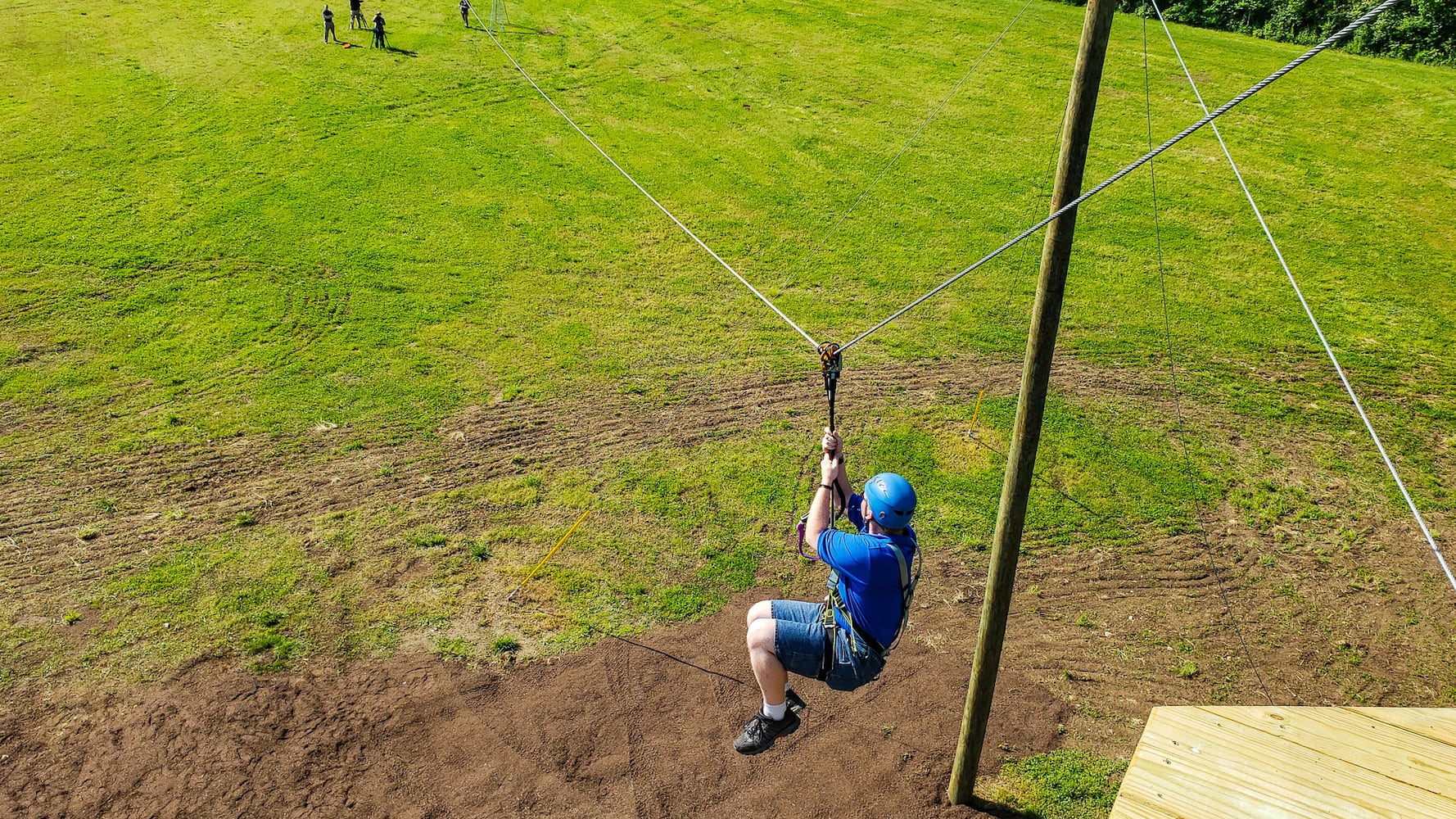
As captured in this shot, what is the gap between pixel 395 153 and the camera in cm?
2172

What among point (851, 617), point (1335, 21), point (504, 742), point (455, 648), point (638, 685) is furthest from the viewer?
point (1335, 21)

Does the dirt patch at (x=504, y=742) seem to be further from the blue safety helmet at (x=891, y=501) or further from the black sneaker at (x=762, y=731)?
the blue safety helmet at (x=891, y=501)

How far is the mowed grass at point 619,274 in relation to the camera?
37.5 ft

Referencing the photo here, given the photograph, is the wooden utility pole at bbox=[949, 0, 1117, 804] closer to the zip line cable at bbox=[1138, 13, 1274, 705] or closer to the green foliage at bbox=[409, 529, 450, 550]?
the zip line cable at bbox=[1138, 13, 1274, 705]

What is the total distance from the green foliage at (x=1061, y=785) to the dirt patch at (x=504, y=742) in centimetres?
24

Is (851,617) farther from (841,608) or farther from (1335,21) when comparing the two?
(1335,21)

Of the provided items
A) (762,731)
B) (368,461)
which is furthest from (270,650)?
(762,731)

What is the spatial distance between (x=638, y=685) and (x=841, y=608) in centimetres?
352

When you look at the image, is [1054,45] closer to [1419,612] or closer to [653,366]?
[653,366]

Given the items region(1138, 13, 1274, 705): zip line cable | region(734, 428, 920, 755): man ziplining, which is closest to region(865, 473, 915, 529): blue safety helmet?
region(734, 428, 920, 755): man ziplining

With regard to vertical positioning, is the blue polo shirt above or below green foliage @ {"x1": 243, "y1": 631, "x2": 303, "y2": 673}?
above

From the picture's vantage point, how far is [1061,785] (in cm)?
849

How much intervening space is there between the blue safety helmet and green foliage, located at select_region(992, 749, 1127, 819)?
3630 millimetres

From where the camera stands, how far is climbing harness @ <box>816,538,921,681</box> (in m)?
6.41
